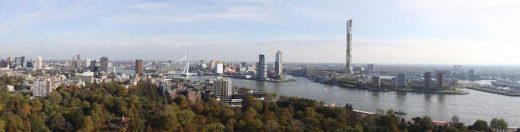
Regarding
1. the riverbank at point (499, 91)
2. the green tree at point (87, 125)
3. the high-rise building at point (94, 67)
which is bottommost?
the riverbank at point (499, 91)

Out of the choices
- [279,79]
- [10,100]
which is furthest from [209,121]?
[279,79]

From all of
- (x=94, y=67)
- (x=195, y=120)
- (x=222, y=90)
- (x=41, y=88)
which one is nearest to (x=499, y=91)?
(x=222, y=90)

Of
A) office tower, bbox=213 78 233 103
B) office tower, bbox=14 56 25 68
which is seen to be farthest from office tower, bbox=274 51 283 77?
office tower, bbox=14 56 25 68

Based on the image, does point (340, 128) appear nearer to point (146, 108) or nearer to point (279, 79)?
point (146, 108)

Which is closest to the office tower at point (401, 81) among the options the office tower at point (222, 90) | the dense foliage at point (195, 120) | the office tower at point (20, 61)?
the office tower at point (222, 90)

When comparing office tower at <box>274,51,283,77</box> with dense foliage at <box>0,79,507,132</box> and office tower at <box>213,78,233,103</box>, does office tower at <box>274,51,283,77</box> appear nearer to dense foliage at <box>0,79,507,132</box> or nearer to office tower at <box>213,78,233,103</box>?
office tower at <box>213,78,233,103</box>

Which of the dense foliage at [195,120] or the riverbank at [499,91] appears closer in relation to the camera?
the dense foliage at [195,120]

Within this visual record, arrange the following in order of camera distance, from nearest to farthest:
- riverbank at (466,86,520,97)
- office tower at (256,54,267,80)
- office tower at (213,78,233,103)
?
1. office tower at (213,78,233,103)
2. riverbank at (466,86,520,97)
3. office tower at (256,54,267,80)

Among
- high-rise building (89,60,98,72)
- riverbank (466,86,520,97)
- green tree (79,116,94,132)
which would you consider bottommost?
riverbank (466,86,520,97)

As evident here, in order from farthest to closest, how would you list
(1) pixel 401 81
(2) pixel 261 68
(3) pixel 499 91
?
(2) pixel 261 68 < (1) pixel 401 81 < (3) pixel 499 91

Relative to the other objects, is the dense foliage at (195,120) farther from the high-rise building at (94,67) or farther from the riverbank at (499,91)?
the high-rise building at (94,67)

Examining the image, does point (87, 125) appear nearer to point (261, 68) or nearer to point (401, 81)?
point (401, 81)
